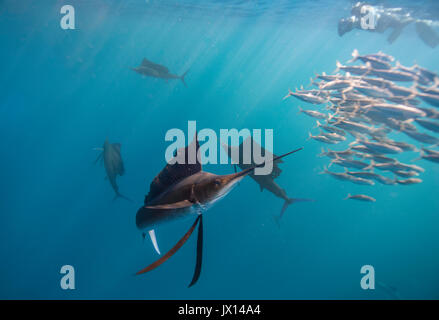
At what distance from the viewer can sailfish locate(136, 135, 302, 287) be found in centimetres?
175

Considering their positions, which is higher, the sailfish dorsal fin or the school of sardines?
the school of sardines

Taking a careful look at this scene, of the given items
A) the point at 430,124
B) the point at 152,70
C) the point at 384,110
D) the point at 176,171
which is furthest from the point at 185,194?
the point at 152,70

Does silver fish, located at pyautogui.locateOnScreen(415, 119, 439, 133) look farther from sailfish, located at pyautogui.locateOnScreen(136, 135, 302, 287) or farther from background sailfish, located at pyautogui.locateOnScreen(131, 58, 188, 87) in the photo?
background sailfish, located at pyautogui.locateOnScreen(131, 58, 188, 87)

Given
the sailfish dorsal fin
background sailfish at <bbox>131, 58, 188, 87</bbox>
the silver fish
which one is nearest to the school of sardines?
the silver fish

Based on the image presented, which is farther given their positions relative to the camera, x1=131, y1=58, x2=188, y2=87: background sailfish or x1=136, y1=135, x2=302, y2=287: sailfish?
x1=131, y1=58, x2=188, y2=87: background sailfish

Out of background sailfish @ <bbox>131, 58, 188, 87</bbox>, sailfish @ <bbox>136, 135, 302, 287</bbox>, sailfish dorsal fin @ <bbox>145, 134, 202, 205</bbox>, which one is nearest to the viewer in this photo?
sailfish @ <bbox>136, 135, 302, 287</bbox>

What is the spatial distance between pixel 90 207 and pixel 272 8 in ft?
73.5

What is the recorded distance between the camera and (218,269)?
16.0m

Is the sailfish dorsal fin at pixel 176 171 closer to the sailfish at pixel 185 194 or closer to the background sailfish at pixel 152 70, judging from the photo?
the sailfish at pixel 185 194

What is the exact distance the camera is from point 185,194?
6.72 feet

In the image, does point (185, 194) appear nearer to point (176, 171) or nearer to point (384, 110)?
point (176, 171)

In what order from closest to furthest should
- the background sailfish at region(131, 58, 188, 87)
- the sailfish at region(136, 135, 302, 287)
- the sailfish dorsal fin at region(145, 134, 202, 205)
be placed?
the sailfish at region(136, 135, 302, 287) → the sailfish dorsal fin at region(145, 134, 202, 205) → the background sailfish at region(131, 58, 188, 87)

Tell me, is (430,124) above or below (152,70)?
below

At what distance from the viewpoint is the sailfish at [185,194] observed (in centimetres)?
175
